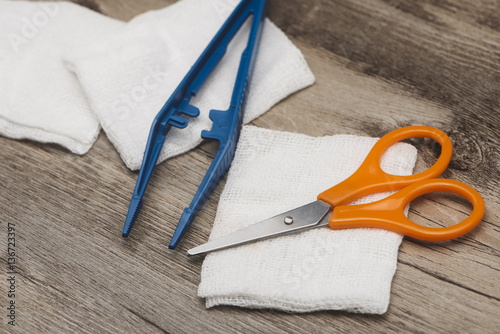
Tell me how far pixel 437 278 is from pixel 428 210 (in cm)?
10

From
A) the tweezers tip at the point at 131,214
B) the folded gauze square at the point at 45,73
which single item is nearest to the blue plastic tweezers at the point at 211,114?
the tweezers tip at the point at 131,214

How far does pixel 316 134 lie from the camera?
80 centimetres

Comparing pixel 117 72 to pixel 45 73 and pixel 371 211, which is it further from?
pixel 371 211

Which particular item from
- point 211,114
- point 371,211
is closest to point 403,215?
point 371,211

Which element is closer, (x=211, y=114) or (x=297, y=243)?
(x=297, y=243)

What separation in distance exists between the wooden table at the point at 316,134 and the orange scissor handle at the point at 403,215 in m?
0.04

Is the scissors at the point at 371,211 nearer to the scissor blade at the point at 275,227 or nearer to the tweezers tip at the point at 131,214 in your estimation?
the scissor blade at the point at 275,227

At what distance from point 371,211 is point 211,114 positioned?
0.97 ft

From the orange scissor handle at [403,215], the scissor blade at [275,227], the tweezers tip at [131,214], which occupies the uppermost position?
the orange scissor handle at [403,215]

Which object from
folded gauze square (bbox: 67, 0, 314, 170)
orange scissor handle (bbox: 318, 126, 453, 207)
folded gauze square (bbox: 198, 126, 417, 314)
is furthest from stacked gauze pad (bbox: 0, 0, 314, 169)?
orange scissor handle (bbox: 318, 126, 453, 207)

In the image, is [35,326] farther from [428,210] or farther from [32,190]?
[428,210]

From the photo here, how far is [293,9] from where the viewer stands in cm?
97

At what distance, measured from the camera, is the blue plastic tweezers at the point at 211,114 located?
2.26 feet

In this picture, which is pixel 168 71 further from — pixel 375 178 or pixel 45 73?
pixel 375 178
